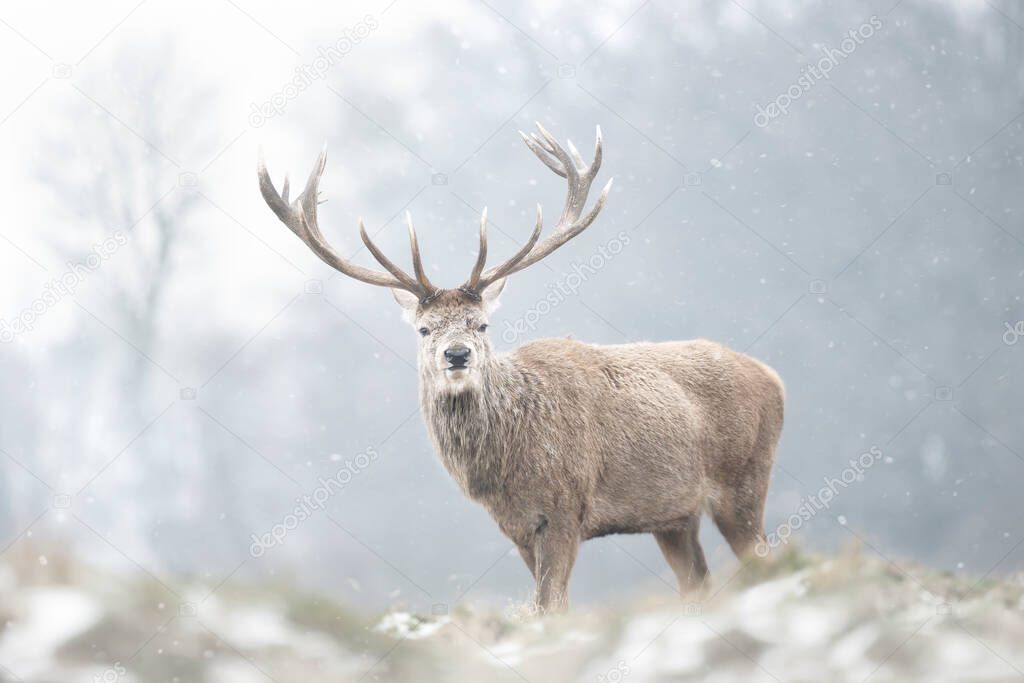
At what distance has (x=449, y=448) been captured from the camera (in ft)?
28.7

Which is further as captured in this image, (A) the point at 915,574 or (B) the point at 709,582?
(B) the point at 709,582

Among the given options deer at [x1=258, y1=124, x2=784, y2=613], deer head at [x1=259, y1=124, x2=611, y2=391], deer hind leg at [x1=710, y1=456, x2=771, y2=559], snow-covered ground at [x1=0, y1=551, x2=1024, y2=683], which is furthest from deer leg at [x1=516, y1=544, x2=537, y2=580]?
deer hind leg at [x1=710, y1=456, x2=771, y2=559]

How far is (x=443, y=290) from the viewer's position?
28.6 feet

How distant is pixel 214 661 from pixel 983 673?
4.38 m

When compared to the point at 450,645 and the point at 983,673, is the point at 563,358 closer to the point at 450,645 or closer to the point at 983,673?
the point at 450,645

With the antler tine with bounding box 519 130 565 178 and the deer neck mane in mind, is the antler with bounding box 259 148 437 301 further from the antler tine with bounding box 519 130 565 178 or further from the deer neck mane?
the antler tine with bounding box 519 130 565 178

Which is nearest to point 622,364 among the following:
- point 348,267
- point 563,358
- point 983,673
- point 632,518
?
point 563,358

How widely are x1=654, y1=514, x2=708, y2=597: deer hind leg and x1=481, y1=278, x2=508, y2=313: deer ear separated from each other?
A: 2306 millimetres

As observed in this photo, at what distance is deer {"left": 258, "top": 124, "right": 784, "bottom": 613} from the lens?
Result: 856cm

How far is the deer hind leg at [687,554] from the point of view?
977cm

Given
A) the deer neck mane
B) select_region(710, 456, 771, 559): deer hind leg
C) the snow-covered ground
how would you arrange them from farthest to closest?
1. select_region(710, 456, 771, 559): deer hind leg
2. the deer neck mane
3. the snow-covered ground

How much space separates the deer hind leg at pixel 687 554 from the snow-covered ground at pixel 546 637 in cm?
175

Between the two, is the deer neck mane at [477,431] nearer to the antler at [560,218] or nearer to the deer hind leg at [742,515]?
the antler at [560,218]

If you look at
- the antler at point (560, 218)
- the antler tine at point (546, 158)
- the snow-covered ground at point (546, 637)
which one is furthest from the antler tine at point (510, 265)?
the snow-covered ground at point (546, 637)
